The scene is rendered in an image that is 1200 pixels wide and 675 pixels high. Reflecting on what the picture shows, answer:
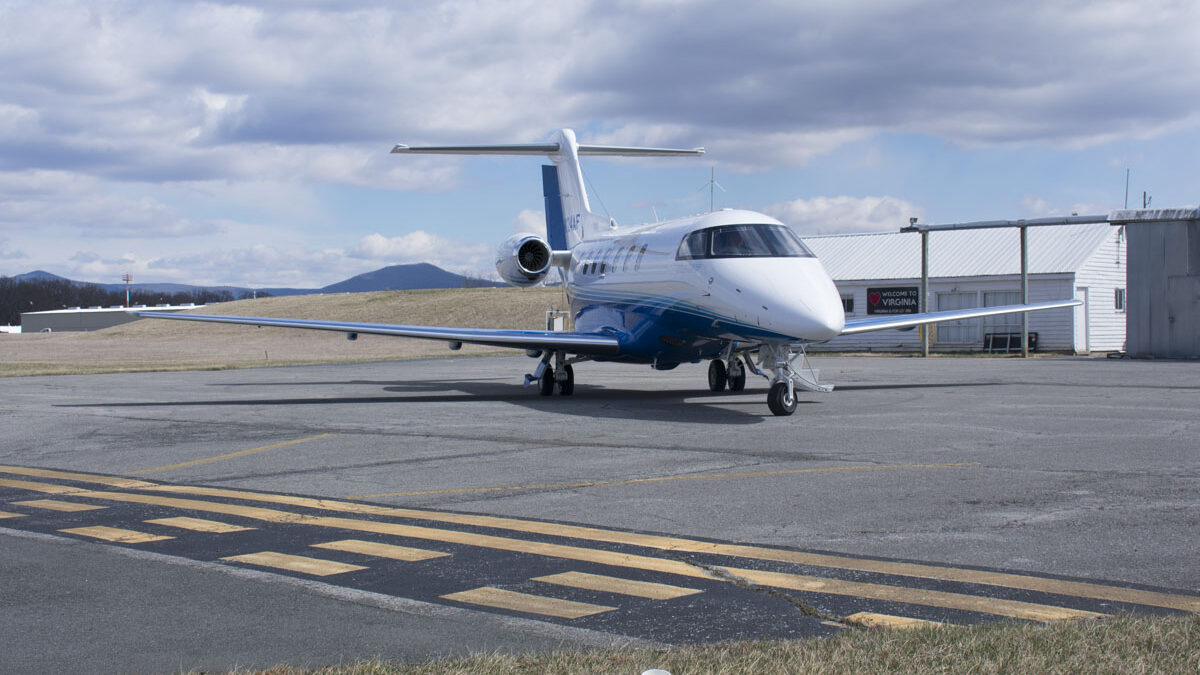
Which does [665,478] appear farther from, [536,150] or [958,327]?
[958,327]

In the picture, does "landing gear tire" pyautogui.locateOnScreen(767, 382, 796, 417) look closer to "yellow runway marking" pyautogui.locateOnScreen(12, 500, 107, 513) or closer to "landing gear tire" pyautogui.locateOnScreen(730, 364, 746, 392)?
"landing gear tire" pyautogui.locateOnScreen(730, 364, 746, 392)

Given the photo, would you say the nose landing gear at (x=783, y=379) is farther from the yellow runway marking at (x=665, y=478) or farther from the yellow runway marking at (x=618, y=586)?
the yellow runway marking at (x=618, y=586)

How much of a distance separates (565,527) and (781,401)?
962 cm

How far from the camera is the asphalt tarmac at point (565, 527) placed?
5.93 m

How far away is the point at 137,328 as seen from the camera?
9644 cm

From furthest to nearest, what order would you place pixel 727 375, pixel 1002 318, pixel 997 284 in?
pixel 997 284 < pixel 1002 318 < pixel 727 375

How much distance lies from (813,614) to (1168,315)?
126 feet

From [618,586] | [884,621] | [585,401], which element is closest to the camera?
[884,621]

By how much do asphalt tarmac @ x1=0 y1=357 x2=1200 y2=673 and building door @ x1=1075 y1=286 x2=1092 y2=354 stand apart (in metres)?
26.8

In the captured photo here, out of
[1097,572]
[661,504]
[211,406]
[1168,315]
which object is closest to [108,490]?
[661,504]

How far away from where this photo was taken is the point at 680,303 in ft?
64.9

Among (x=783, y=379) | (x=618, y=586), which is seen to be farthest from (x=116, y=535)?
(x=783, y=379)

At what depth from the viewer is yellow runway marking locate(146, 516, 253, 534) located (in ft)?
29.0

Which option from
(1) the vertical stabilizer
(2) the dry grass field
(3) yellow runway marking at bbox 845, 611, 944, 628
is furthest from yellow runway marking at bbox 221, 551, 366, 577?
(2) the dry grass field
